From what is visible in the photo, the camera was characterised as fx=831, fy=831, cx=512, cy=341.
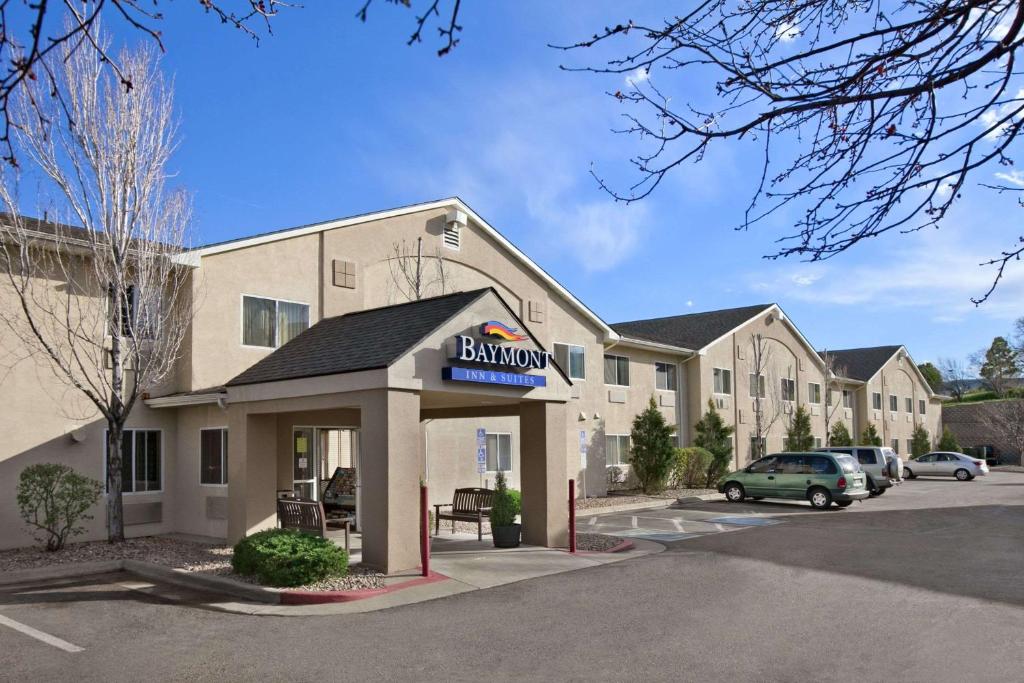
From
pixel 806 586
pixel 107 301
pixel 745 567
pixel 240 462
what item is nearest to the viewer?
pixel 806 586

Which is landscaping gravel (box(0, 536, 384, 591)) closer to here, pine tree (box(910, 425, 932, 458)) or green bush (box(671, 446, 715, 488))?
green bush (box(671, 446, 715, 488))

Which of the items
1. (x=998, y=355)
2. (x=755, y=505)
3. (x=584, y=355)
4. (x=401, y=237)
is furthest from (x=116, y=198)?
(x=998, y=355)

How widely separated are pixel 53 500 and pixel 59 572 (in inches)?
80.6

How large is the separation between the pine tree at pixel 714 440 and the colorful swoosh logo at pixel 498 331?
21302mm

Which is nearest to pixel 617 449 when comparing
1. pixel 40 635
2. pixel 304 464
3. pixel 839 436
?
pixel 304 464

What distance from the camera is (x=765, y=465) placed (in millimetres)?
27984

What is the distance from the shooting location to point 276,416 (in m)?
15.6

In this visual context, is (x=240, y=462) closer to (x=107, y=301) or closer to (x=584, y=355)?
(x=107, y=301)

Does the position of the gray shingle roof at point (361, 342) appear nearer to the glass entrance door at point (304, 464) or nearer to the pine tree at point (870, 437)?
the glass entrance door at point (304, 464)

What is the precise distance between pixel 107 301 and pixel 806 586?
1329 cm

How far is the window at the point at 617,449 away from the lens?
30.7 meters

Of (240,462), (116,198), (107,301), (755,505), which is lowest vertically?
(755,505)

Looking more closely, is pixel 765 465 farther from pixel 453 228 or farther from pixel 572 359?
pixel 453 228

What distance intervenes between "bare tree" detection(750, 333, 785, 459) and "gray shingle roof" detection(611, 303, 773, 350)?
155 cm
